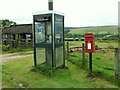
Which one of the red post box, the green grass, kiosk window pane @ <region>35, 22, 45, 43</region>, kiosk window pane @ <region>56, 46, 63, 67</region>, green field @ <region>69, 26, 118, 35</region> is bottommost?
the green grass

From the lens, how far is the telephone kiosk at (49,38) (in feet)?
33.3

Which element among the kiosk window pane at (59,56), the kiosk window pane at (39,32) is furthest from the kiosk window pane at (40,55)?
the kiosk window pane at (59,56)

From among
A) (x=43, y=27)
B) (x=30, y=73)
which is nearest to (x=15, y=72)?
(x=30, y=73)

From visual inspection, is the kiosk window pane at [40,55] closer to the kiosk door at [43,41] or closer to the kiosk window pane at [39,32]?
the kiosk door at [43,41]

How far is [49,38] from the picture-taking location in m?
10.5

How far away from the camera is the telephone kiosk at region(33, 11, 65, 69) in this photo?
10.1m

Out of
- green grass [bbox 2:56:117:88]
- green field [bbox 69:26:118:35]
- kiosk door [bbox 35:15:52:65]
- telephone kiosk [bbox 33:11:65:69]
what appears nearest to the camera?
green grass [bbox 2:56:117:88]

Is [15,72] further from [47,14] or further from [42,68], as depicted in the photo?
[47,14]

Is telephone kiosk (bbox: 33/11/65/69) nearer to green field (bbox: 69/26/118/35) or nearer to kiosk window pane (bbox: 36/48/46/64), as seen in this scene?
kiosk window pane (bbox: 36/48/46/64)

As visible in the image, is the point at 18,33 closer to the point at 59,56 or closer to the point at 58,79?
the point at 59,56

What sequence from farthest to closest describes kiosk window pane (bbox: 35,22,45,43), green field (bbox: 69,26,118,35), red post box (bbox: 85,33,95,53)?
1. green field (bbox: 69,26,118,35)
2. kiosk window pane (bbox: 35,22,45,43)
3. red post box (bbox: 85,33,95,53)

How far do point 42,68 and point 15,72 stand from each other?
46.5 inches

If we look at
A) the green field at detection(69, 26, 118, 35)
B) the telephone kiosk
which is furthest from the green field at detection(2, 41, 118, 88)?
the green field at detection(69, 26, 118, 35)

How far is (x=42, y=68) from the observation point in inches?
395
